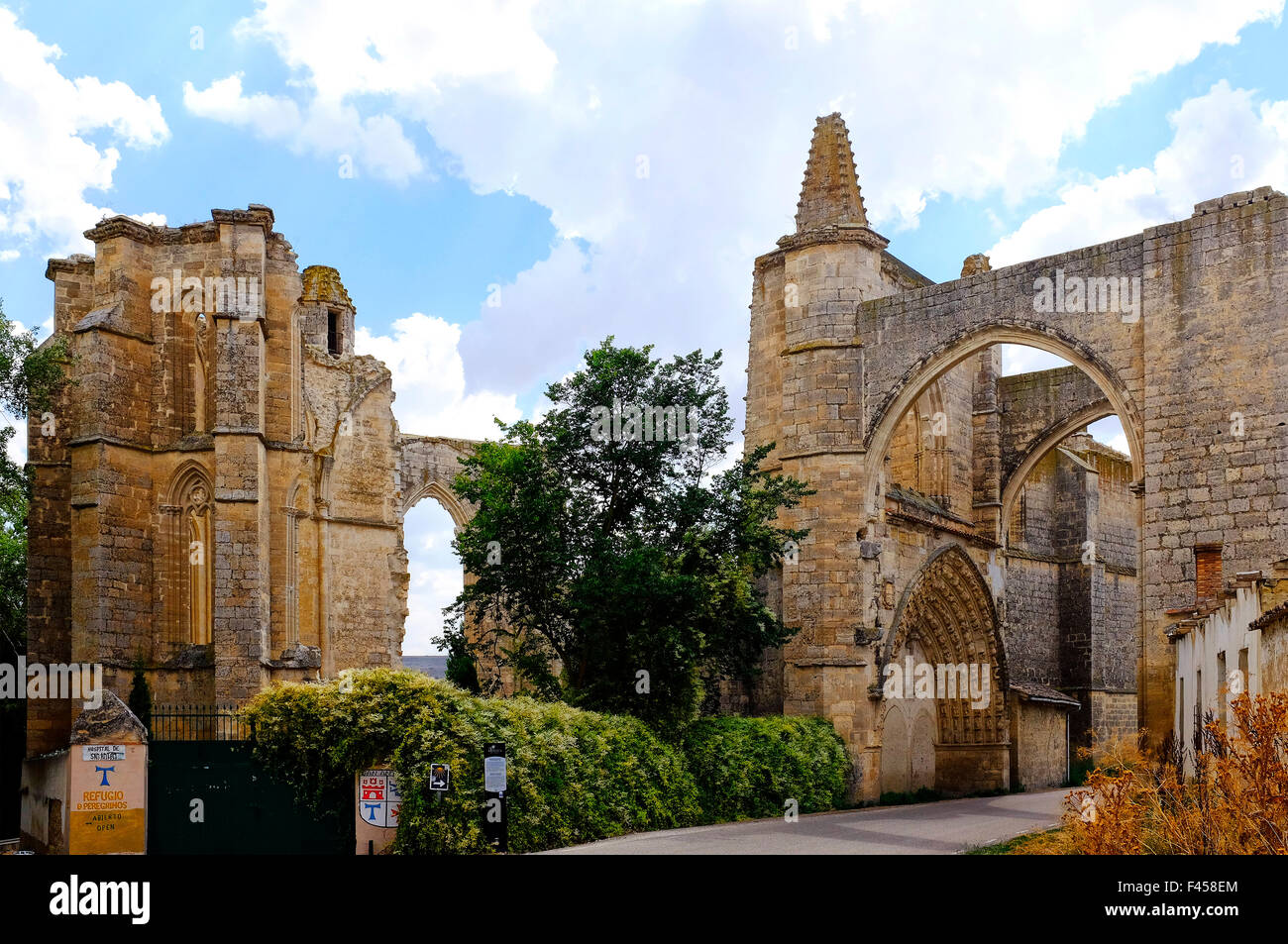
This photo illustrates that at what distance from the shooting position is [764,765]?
16.7m

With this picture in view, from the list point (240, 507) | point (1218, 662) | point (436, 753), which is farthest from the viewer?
point (240, 507)

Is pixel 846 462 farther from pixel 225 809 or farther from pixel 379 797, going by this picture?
pixel 225 809

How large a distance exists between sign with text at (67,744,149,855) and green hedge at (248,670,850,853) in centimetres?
138

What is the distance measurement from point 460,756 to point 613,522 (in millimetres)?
5595

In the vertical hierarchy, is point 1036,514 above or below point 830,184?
below

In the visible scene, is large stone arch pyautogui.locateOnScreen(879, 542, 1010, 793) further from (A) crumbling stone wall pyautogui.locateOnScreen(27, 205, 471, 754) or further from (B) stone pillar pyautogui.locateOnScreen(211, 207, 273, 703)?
(B) stone pillar pyautogui.locateOnScreen(211, 207, 273, 703)

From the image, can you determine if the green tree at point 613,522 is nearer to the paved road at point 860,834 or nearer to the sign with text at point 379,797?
the paved road at point 860,834

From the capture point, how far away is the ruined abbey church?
50.9ft

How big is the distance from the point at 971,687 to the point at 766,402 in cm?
623

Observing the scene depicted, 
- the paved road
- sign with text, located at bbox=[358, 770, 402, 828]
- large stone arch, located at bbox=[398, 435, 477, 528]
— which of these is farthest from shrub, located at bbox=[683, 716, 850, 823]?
large stone arch, located at bbox=[398, 435, 477, 528]

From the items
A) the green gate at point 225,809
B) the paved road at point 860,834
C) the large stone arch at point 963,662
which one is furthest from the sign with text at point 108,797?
the large stone arch at point 963,662

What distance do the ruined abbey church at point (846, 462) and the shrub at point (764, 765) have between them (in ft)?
2.91

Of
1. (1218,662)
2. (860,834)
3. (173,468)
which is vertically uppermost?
(173,468)

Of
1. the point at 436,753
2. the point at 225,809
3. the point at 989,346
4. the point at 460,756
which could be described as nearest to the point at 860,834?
the point at 460,756
